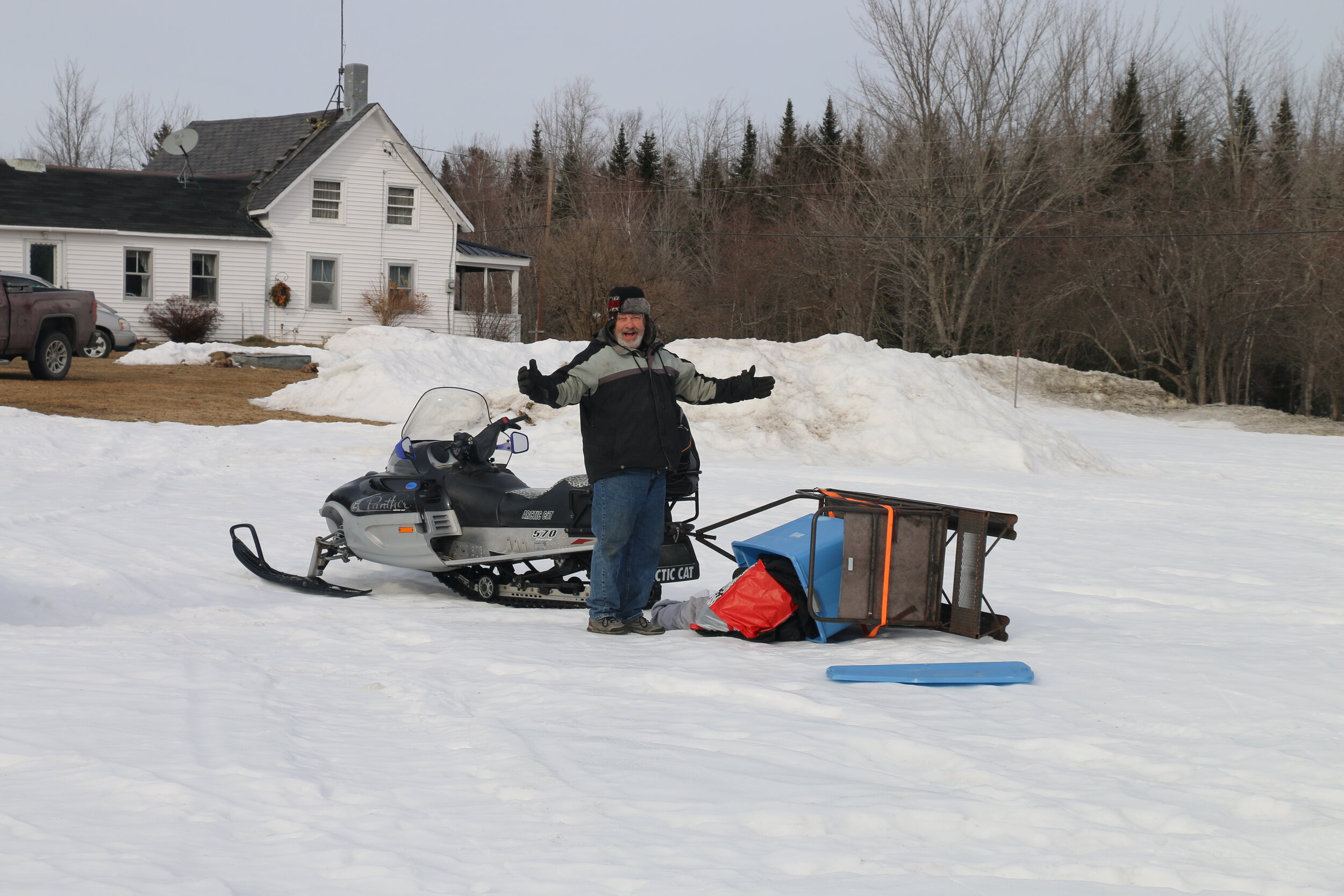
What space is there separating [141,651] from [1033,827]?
3.81 metres

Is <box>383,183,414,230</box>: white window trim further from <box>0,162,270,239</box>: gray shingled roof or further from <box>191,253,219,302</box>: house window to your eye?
<box>191,253,219,302</box>: house window

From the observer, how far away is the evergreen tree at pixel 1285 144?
129 ft

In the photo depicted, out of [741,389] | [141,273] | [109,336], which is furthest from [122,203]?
[741,389]

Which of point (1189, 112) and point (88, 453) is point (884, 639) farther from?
point (1189, 112)

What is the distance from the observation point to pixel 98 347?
24500mm

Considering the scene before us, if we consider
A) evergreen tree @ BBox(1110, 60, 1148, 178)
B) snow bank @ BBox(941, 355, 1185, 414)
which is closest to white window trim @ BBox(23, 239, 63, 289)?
snow bank @ BBox(941, 355, 1185, 414)

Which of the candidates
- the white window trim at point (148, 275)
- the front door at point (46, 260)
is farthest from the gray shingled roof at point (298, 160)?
the front door at point (46, 260)

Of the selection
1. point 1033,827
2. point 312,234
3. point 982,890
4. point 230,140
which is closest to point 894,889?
point 982,890

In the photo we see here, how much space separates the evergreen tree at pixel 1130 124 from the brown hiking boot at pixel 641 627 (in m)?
41.3

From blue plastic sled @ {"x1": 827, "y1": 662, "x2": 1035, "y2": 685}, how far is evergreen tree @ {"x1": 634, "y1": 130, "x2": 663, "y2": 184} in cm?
6012

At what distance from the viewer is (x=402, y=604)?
672 cm

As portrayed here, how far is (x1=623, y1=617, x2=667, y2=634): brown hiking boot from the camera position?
6.20 metres

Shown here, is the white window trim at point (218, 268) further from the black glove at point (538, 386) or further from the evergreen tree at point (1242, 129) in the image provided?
the evergreen tree at point (1242, 129)

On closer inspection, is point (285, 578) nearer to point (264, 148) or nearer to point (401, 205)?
point (401, 205)
